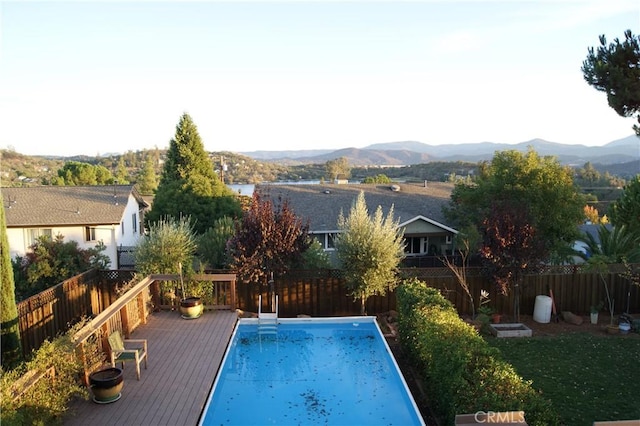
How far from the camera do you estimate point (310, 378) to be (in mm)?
9531

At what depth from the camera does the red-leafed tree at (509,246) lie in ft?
39.4

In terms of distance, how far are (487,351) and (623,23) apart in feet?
26.3

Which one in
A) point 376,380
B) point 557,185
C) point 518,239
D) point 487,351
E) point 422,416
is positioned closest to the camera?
point 487,351

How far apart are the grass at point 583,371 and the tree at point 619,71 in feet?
17.2

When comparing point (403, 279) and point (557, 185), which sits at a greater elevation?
point (557, 185)

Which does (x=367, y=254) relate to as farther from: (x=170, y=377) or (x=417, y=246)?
(x=417, y=246)

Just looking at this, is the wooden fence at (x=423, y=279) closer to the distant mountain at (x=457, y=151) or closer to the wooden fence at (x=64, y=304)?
the wooden fence at (x=64, y=304)

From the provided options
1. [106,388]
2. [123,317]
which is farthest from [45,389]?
[123,317]

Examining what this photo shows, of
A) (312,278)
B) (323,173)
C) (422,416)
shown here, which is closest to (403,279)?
(312,278)

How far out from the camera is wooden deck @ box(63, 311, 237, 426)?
6.86 meters

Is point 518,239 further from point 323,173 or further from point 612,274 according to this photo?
point 323,173

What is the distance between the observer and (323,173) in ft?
254

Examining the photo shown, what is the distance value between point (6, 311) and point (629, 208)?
69.0 feet

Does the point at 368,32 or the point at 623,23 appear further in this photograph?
the point at 368,32
